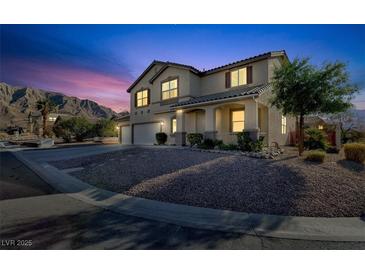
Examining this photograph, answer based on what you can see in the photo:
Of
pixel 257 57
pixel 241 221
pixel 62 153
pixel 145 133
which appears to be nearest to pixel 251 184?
pixel 241 221

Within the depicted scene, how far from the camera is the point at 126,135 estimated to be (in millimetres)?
23750

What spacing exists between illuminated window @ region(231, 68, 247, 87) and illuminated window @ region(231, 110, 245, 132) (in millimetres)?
2332

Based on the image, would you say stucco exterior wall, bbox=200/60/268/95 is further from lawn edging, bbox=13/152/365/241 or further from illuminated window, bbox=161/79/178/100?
lawn edging, bbox=13/152/365/241

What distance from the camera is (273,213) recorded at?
4445 mm

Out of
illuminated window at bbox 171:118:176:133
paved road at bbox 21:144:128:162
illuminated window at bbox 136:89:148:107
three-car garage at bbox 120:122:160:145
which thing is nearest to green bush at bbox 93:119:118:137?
three-car garage at bbox 120:122:160:145

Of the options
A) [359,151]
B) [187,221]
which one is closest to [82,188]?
[187,221]

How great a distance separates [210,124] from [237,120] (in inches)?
86.9

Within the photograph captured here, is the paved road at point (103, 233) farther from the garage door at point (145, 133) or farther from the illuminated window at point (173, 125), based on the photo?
the garage door at point (145, 133)

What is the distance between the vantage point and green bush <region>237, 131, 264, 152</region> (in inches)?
426

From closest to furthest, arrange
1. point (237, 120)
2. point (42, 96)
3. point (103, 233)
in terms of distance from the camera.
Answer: point (103, 233)
point (237, 120)
point (42, 96)

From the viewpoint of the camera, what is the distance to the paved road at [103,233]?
324 cm

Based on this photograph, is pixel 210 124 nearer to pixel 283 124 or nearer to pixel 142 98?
pixel 283 124

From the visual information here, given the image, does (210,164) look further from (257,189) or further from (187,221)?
(187,221)
